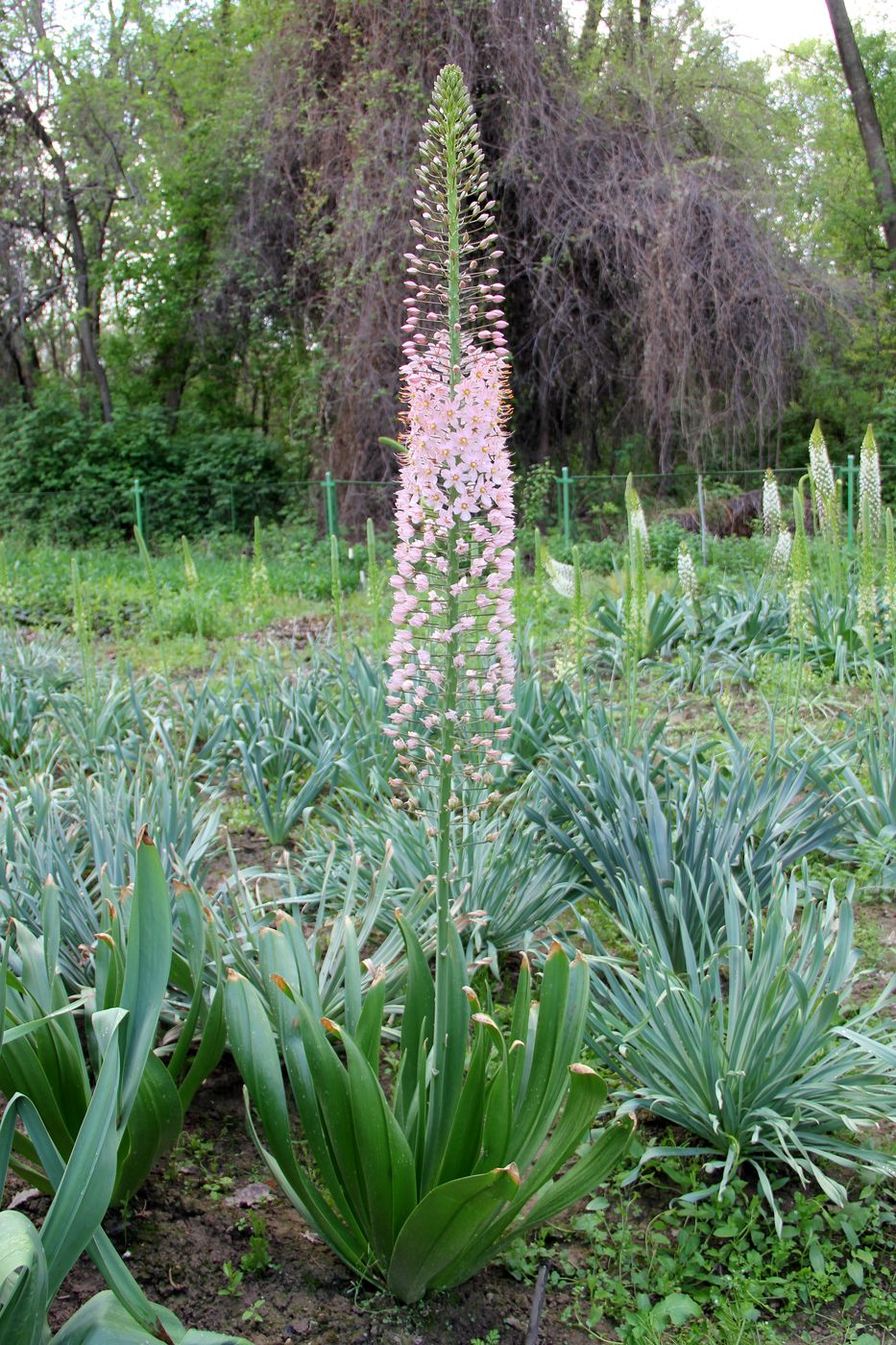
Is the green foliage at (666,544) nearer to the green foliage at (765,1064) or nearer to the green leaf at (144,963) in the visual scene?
the green foliage at (765,1064)

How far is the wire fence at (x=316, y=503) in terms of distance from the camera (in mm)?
14609

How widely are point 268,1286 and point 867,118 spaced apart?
21786mm

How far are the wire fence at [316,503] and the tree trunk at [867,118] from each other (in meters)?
6.69

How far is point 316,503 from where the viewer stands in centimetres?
1627

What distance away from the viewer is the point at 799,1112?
2.58 m

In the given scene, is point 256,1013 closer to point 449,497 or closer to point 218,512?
point 449,497

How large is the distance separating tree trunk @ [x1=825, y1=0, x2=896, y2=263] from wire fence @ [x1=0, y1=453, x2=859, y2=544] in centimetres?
669

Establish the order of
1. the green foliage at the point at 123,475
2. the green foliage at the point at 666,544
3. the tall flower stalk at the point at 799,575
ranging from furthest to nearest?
the green foliage at the point at 123,475
the green foliage at the point at 666,544
the tall flower stalk at the point at 799,575

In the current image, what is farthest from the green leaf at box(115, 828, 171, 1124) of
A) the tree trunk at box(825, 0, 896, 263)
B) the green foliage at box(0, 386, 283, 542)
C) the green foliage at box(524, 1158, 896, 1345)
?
the tree trunk at box(825, 0, 896, 263)

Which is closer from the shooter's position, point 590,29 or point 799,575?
point 799,575

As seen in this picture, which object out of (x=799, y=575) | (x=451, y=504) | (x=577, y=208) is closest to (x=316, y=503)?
(x=577, y=208)

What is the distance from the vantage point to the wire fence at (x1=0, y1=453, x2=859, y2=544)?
14.6 meters

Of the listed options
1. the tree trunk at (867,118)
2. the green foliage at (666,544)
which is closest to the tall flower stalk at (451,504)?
the green foliage at (666,544)

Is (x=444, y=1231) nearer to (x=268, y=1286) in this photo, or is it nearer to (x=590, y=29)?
(x=268, y=1286)
